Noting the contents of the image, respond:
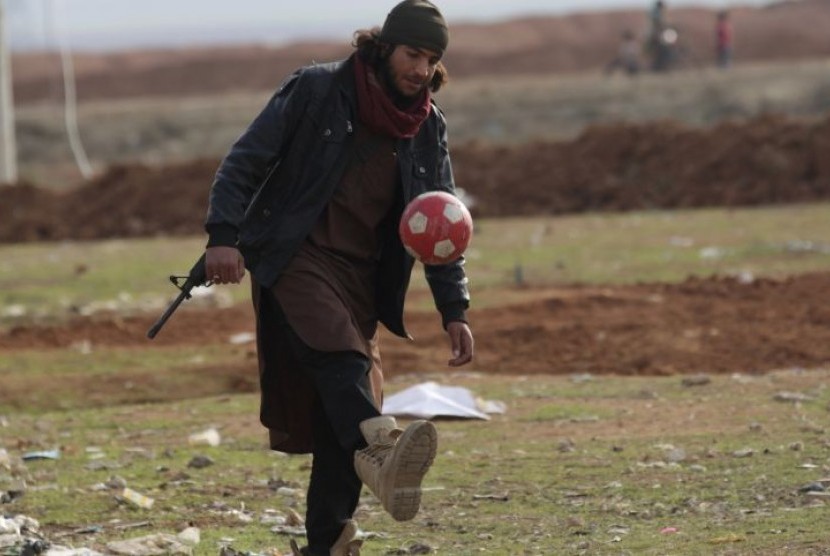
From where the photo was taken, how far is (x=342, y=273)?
6.74 meters

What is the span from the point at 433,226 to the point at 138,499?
253cm

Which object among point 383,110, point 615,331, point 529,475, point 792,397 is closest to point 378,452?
point 383,110

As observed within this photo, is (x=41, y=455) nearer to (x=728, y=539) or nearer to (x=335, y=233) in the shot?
(x=335, y=233)

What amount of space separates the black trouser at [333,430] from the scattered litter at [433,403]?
150 inches

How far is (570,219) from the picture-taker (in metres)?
24.8

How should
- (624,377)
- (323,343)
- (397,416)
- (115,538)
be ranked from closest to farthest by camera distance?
(323,343), (115,538), (397,416), (624,377)

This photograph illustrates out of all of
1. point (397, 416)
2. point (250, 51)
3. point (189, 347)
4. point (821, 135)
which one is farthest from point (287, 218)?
point (250, 51)

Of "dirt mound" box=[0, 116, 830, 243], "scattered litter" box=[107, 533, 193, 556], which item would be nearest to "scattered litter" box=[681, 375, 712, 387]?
"scattered litter" box=[107, 533, 193, 556]

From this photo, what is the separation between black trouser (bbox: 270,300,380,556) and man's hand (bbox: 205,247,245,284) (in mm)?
325

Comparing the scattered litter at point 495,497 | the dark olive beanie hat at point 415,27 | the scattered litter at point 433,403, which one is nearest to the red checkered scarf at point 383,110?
the dark olive beanie hat at point 415,27

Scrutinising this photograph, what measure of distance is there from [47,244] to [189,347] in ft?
36.8

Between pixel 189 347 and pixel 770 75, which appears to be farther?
pixel 770 75

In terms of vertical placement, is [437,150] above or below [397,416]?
above

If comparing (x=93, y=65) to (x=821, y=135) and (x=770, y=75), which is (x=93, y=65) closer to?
(x=770, y=75)
